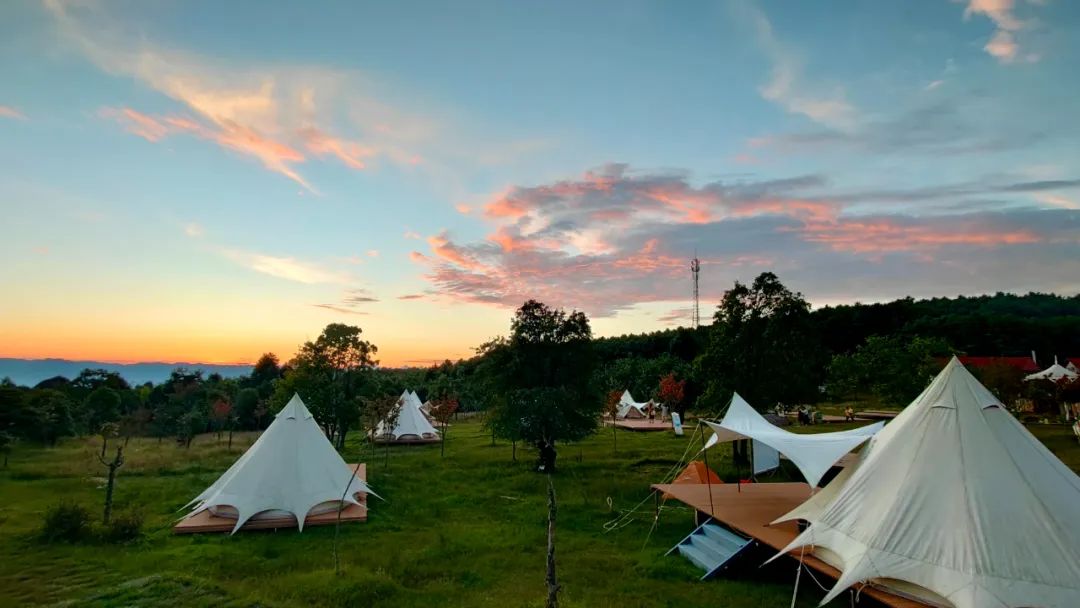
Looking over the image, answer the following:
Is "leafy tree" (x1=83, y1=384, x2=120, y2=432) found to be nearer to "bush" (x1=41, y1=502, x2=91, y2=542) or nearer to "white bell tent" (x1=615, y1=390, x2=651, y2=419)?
"bush" (x1=41, y1=502, x2=91, y2=542)

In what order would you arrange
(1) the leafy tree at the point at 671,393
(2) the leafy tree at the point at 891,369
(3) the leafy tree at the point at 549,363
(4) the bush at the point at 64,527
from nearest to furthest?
1. (4) the bush at the point at 64,527
2. (3) the leafy tree at the point at 549,363
3. (2) the leafy tree at the point at 891,369
4. (1) the leafy tree at the point at 671,393

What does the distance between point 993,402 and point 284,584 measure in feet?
42.7

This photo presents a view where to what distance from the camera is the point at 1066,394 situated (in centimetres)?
3284


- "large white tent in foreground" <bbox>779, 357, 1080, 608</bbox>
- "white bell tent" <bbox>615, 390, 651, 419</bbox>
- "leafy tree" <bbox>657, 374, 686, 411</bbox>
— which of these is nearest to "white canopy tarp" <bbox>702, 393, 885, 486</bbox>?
"large white tent in foreground" <bbox>779, 357, 1080, 608</bbox>

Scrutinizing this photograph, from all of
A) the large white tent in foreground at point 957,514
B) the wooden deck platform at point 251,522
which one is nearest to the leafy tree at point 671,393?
the wooden deck platform at point 251,522

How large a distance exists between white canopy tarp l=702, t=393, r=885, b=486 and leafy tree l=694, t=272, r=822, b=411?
7331 mm

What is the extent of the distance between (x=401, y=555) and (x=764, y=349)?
624 inches

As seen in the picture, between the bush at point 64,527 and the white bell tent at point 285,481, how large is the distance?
231 centimetres

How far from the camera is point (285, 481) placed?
16.0 metres

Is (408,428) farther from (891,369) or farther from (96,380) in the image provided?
(96,380)

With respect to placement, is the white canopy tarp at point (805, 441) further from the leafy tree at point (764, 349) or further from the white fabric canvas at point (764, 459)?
the white fabric canvas at point (764, 459)

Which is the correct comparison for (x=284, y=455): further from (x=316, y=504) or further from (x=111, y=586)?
(x=111, y=586)

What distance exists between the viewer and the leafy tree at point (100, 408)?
41.7 metres

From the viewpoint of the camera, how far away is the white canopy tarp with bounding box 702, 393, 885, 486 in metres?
11.2
